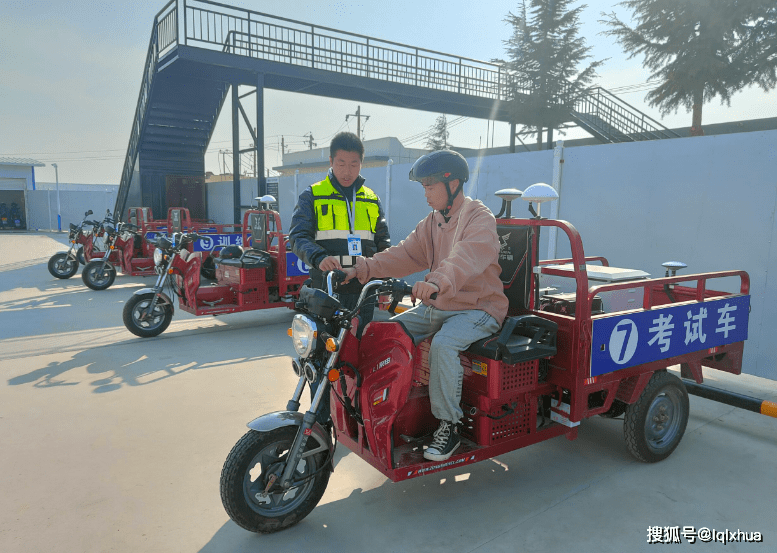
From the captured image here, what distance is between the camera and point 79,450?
11.2 feet

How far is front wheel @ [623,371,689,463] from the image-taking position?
10.7 ft

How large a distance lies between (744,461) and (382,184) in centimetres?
851

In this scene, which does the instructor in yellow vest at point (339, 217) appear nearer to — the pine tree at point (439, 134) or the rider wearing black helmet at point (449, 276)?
the rider wearing black helmet at point (449, 276)

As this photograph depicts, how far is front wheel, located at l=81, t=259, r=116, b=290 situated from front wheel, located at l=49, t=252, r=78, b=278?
1982mm

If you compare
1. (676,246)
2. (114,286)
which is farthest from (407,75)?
(676,246)

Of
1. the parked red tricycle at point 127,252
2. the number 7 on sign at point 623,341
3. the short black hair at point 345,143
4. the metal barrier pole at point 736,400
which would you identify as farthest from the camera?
the parked red tricycle at point 127,252

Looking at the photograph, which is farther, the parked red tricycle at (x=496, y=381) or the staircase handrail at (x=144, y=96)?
the staircase handrail at (x=144, y=96)

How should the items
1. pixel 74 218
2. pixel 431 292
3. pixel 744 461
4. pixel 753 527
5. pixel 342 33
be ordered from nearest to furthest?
1. pixel 431 292
2. pixel 753 527
3. pixel 744 461
4. pixel 342 33
5. pixel 74 218

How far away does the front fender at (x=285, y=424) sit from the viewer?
8.04 ft

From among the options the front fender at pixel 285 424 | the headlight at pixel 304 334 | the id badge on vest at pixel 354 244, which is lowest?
the front fender at pixel 285 424

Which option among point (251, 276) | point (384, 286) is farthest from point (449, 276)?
point (251, 276)

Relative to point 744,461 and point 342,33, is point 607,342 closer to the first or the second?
point 744,461

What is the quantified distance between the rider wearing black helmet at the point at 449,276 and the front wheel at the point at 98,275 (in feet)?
27.5

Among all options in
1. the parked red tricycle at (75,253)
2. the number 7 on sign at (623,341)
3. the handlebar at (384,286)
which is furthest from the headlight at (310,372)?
the parked red tricycle at (75,253)
